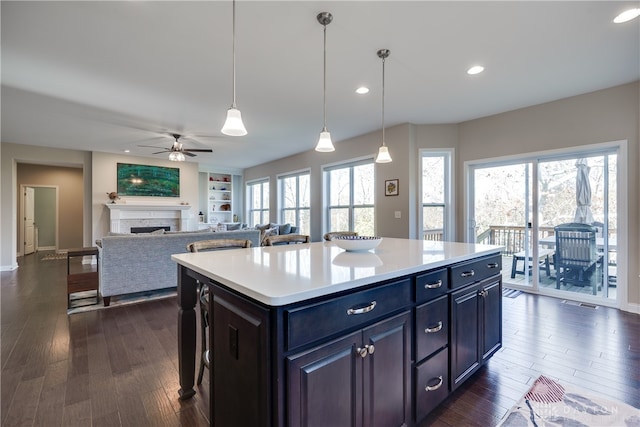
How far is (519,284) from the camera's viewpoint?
4.23 m

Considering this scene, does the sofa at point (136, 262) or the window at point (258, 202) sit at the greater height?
the window at point (258, 202)

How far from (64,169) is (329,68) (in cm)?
944

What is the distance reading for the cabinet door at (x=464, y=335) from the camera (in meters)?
1.69

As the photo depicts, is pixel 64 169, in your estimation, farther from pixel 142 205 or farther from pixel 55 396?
pixel 55 396

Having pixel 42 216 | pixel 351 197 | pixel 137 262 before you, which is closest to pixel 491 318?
pixel 137 262

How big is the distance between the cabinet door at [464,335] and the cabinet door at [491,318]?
99 mm

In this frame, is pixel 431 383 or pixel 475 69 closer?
pixel 431 383

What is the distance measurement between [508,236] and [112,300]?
568 centimetres

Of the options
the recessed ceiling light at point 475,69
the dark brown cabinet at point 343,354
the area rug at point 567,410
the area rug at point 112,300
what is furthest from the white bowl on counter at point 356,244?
the area rug at point 112,300

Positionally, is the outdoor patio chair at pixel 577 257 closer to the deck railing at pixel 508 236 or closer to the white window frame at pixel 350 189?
the deck railing at pixel 508 236

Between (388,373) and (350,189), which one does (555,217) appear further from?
(388,373)

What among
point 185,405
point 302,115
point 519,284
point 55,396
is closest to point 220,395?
point 185,405

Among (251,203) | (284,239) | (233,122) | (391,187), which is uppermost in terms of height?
(233,122)

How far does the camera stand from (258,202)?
8.91m
